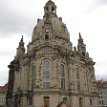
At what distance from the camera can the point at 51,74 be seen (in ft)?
133

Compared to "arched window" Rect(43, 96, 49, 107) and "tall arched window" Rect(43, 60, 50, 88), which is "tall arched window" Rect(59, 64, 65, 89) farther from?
"arched window" Rect(43, 96, 49, 107)

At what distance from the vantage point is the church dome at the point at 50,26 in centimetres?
4706

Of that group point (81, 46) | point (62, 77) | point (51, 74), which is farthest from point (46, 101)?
point (81, 46)

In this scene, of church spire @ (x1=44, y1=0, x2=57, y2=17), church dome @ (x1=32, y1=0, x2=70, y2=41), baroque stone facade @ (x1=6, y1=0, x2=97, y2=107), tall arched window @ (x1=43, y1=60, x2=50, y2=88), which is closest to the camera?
baroque stone facade @ (x1=6, y1=0, x2=97, y2=107)

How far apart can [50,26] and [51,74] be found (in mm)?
11583

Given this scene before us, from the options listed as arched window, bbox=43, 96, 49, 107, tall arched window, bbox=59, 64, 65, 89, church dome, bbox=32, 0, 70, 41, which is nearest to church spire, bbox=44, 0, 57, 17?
church dome, bbox=32, 0, 70, 41

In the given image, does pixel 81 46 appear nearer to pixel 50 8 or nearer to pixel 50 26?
pixel 50 26

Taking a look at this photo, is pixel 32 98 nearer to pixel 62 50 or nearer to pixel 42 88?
pixel 42 88

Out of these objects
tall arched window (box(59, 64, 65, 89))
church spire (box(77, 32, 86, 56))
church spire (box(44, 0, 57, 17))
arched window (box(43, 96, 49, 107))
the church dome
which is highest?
church spire (box(44, 0, 57, 17))

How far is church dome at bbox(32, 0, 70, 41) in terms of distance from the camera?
47.1 meters

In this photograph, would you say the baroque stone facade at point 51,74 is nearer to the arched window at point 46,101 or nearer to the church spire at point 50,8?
the arched window at point 46,101

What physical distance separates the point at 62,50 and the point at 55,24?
9.13 metres

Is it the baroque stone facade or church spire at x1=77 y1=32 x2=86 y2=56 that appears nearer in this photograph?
the baroque stone facade

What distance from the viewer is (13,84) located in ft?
165
